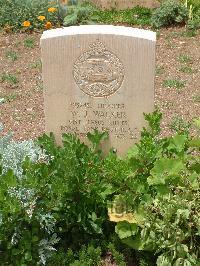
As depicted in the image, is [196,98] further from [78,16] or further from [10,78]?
[78,16]

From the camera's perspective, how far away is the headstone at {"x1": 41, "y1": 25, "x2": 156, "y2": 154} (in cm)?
437

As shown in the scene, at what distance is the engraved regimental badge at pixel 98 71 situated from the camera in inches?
174

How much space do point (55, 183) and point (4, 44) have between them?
189 inches

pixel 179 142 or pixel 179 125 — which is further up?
pixel 179 142

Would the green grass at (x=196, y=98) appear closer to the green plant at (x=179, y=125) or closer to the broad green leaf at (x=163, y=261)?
the green plant at (x=179, y=125)

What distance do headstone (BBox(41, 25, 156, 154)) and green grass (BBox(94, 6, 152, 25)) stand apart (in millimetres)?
4496

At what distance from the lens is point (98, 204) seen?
432 cm

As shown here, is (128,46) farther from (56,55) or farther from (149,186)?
(149,186)

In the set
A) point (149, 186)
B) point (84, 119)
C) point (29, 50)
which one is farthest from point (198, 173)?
point (29, 50)

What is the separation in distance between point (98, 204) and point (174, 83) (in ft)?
9.95

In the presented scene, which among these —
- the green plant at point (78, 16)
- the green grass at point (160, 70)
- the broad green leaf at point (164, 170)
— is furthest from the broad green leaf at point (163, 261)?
the green plant at point (78, 16)

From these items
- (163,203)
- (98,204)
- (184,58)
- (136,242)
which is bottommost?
(184,58)

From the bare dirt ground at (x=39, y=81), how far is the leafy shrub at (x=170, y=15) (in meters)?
0.18

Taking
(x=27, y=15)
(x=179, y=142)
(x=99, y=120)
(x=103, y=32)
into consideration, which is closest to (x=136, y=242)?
(x=179, y=142)
